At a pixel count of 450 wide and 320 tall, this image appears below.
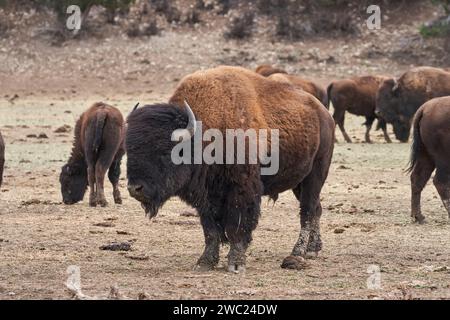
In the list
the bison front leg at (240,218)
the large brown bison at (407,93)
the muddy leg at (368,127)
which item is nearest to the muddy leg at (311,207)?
the bison front leg at (240,218)

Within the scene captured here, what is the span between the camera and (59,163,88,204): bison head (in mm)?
15102

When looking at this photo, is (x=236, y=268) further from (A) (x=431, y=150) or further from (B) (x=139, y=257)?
(A) (x=431, y=150)

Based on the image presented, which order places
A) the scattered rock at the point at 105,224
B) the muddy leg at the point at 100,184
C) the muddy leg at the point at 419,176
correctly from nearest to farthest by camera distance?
the scattered rock at the point at 105,224 < the muddy leg at the point at 419,176 < the muddy leg at the point at 100,184

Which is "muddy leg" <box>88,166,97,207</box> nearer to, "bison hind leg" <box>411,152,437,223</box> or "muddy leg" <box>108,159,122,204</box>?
"muddy leg" <box>108,159,122,204</box>

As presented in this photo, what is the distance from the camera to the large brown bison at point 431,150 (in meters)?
Answer: 12.9

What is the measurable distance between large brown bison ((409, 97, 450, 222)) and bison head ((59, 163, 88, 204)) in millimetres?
4599

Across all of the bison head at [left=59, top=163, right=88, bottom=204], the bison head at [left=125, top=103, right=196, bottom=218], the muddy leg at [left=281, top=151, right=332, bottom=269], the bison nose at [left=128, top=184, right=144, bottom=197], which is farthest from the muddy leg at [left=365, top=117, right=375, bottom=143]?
the bison nose at [left=128, top=184, right=144, bottom=197]

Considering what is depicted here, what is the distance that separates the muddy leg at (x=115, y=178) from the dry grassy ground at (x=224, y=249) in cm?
18

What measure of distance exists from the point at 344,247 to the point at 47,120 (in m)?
16.5

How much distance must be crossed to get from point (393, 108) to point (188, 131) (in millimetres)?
15711

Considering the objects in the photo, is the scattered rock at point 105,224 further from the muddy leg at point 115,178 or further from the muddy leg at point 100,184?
the muddy leg at point 115,178
